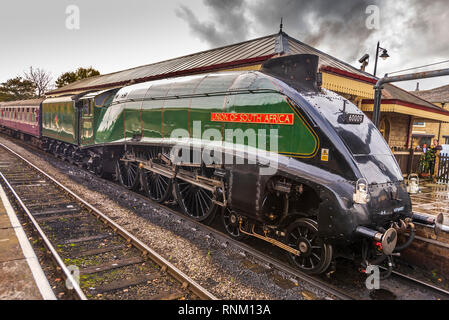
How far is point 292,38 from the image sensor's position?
37.9 ft

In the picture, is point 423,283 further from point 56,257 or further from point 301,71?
point 56,257

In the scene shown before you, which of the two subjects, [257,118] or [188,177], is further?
[188,177]

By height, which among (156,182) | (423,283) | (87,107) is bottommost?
(423,283)

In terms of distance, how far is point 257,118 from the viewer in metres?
5.29

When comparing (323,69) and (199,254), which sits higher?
(323,69)

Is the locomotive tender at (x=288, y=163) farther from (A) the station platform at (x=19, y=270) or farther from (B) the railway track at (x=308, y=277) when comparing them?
(A) the station platform at (x=19, y=270)

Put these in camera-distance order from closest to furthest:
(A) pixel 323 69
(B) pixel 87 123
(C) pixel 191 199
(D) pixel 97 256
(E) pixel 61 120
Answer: (D) pixel 97 256 → (C) pixel 191 199 → (A) pixel 323 69 → (B) pixel 87 123 → (E) pixel 61 120

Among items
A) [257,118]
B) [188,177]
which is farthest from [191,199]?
[257,118]

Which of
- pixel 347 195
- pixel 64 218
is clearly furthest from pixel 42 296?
pixel 347 195

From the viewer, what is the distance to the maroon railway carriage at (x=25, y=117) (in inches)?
763

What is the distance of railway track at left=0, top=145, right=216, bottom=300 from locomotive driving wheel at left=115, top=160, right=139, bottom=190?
1.76 meters

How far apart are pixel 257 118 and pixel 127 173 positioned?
6.57 metres

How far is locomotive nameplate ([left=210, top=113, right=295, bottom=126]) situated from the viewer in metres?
4.86

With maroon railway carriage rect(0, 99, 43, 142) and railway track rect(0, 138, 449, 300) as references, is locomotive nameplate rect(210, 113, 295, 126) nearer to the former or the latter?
railway track rect(0, 138, 449, 300)
